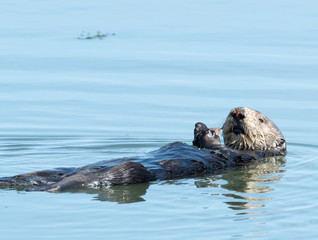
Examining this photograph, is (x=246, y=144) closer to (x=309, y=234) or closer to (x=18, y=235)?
(x=309, y=234)

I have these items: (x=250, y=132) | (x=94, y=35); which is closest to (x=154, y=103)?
(x=250, y=132)

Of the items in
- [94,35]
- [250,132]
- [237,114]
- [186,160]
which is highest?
[94,35]

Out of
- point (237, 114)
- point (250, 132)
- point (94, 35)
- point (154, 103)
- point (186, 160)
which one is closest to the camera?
point (186, 160)

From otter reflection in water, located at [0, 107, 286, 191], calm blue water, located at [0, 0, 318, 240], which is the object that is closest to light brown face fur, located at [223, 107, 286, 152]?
otter reflection in water, located at [0, 107, 286, 191]

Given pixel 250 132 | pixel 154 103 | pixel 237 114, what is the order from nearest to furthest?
pixel 237 114
pixel 250 132
pixel 154 103

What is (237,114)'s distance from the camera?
8430mm

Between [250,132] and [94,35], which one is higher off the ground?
[94,35]

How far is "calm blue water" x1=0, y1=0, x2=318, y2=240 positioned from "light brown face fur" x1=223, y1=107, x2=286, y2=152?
247 millimetres

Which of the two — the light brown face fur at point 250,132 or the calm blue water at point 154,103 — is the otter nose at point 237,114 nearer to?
the light brown face fur at point 250,132

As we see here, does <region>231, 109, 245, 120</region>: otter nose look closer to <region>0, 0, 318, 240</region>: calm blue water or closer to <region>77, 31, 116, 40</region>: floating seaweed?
<region>0, 0, 318, 240</region>: calm blue water

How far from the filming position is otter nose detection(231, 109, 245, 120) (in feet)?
27.7

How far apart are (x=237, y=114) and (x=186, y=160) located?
3.23ft

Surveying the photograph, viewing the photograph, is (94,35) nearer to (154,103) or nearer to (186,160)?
(154,103)

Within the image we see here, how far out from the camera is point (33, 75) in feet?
40.5
